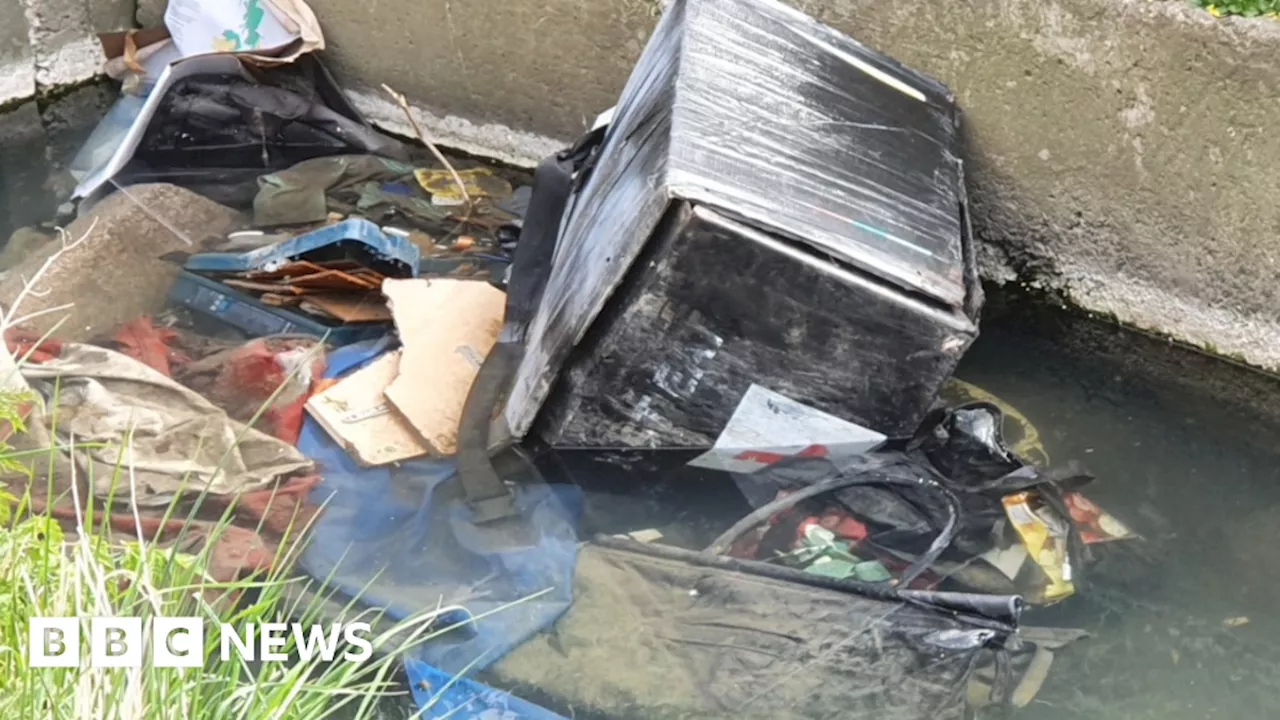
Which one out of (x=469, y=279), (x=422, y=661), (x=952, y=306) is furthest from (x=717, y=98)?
(x=422, y=661)

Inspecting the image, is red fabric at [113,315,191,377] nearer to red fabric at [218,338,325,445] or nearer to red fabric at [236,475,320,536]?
red fabric at [218,338,325,445]

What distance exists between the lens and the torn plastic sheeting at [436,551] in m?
2.42

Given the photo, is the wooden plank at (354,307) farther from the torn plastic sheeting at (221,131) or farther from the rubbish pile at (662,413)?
the torn plastic sheeting at (221,131)

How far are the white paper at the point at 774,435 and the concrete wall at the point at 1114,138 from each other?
1.13m

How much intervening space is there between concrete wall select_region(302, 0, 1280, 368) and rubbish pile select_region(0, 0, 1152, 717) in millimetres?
239

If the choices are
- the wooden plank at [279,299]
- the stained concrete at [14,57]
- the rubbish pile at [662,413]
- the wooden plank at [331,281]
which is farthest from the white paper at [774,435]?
the stained concrete at [14,57]

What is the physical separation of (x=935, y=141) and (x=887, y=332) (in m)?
0.84

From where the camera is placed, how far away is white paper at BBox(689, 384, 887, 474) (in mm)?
2734

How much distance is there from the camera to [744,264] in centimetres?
242

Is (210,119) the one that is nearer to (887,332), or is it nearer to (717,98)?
(717,98)

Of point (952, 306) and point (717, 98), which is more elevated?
point (717, 98)

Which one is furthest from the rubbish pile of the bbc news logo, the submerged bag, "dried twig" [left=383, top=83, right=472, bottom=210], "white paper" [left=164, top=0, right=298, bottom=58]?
"white paper" [left=164, top=0, right=298, bottom=58]

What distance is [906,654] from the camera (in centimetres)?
234

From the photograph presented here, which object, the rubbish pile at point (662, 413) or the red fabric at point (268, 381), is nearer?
the rubbish pile at point (662, 413)
